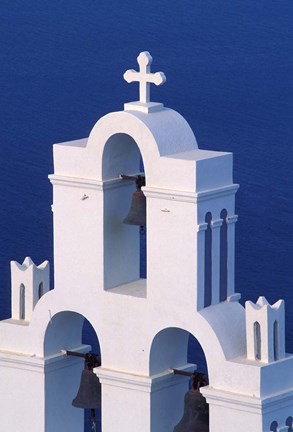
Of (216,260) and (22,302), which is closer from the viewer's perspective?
(216,260)

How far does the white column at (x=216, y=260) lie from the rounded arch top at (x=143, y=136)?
23.9 inches

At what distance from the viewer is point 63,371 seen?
51.6ft

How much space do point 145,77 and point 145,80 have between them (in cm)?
2

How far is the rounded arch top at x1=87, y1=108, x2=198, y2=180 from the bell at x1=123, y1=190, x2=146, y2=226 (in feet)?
0.84

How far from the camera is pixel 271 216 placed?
25.2 metres

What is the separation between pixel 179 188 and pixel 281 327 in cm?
122

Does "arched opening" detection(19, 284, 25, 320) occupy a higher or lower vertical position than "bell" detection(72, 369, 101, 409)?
higher

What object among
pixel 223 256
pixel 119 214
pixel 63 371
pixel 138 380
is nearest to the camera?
pixel 223 256

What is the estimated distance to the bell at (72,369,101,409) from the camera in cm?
1548

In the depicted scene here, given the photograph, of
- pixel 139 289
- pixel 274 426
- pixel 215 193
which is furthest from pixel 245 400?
pixel 215 193

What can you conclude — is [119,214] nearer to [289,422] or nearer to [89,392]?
[89,392]

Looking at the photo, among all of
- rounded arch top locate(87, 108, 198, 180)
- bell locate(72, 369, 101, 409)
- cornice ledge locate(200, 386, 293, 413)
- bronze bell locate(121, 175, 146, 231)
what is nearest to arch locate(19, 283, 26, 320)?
bell locate(72, 369, 101, 409)

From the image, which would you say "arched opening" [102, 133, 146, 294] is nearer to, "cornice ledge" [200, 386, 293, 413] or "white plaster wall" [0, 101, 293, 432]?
"white plaster wall" [0, 101, 293, 432]

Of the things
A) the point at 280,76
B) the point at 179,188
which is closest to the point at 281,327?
the point at 179,188
